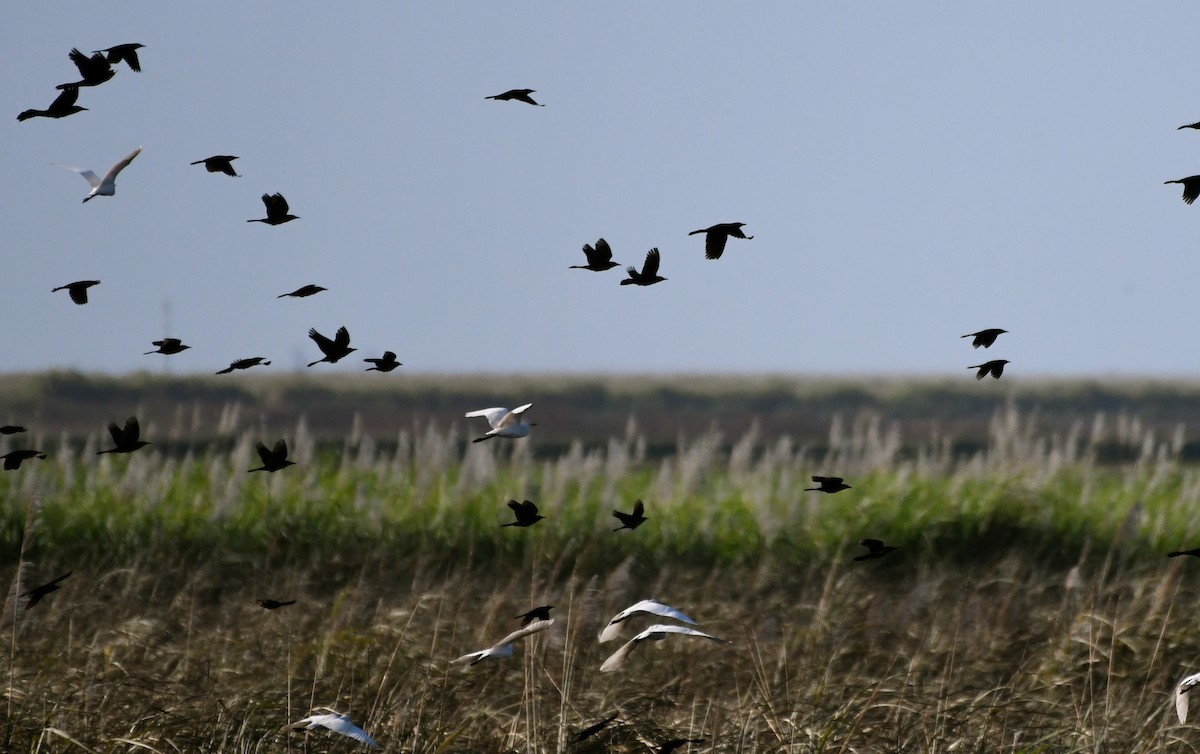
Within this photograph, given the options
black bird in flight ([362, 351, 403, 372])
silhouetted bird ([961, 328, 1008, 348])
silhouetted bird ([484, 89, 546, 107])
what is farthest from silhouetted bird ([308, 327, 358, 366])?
silhouetted bird ([961, 328, 1008, 348])

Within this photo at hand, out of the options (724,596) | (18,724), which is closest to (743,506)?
(724,596)

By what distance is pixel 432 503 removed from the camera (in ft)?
29.4

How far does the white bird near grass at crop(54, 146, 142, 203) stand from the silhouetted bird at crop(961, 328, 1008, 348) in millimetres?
2239

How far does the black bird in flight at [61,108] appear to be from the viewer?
326cm

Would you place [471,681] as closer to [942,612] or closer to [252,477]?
[942,612]

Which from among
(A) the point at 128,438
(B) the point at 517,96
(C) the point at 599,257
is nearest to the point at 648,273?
(C) the point at 599,257

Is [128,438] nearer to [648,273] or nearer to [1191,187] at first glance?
[648,273]

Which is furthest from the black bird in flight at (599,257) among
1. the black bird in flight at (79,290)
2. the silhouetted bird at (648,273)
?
the black bird in flight at (79,290)

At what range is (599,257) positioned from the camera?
3143 mm

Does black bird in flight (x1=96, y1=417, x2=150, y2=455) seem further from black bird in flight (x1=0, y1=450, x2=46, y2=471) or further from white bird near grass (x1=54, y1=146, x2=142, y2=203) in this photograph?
white bird near grass (x1=54, y1=146, x2=142, y2=203)

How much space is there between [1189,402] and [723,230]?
3291cm

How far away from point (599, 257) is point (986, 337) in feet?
3.63

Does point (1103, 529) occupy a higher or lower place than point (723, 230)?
lower

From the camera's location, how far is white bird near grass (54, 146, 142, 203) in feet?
10.5
